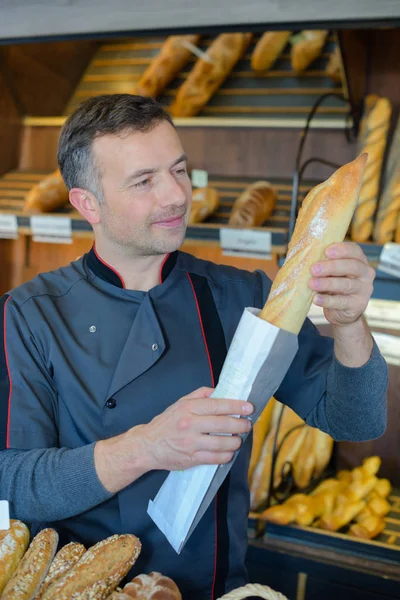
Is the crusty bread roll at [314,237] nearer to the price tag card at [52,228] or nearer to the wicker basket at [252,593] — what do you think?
the wicker basket at [252,593]

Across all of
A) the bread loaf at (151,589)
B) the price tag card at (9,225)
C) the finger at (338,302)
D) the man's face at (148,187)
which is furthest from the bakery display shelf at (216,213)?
the bread loaf at (151,589)

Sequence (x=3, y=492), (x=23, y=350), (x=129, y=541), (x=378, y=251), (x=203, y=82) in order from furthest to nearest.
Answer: (x=203, y=82) < (x=378, y=251) < (x=23, y=350) < (x=3, y=492) < (x=129, y=541)

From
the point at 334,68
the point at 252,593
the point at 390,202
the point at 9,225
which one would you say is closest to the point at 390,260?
the point at 390,202

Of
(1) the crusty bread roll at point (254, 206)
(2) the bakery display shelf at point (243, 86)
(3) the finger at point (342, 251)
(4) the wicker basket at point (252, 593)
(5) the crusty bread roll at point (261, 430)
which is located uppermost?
(2) the bakery display shelf at point (243, 86)

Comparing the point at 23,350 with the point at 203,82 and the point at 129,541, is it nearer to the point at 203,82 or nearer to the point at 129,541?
the point at 129,541

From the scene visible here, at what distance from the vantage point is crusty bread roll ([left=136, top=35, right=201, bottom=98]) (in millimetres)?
2467

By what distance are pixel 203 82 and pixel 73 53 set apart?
1.63 ft

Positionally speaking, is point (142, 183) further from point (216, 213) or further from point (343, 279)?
point (216, 213)

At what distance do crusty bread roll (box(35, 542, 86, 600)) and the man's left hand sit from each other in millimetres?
486

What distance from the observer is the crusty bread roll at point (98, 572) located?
81cm

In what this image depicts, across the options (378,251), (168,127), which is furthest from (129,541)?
(378,251)

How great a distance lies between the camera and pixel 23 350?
1208 mm

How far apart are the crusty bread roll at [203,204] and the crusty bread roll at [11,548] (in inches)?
54.0

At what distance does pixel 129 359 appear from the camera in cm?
116
